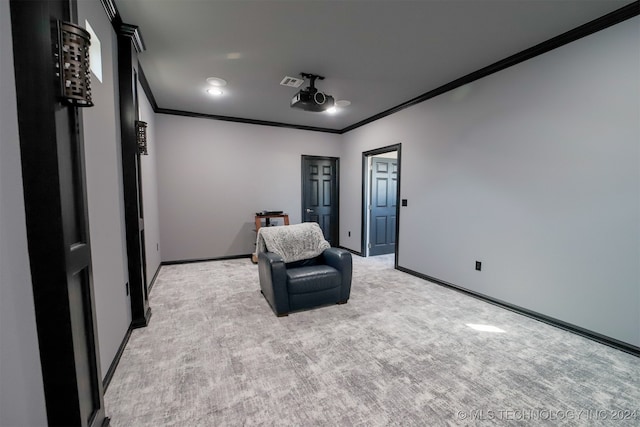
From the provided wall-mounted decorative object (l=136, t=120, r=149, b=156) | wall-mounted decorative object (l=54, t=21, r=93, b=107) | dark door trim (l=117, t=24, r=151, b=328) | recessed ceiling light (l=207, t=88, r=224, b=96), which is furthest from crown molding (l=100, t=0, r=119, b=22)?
recessed ceiling light (l=207, t=88, r=224, b=96)

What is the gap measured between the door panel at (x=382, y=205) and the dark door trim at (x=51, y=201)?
4.61m

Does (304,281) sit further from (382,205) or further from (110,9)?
(382,205)

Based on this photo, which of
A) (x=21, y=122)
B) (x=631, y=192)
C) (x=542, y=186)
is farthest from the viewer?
(x=542, y=186)

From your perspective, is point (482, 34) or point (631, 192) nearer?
point (631, 192)

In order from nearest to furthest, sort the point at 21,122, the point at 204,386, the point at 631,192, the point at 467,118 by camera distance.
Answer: the point at 21,122 < the point at 204,386 < the point at 631,192 < the point at 467,118

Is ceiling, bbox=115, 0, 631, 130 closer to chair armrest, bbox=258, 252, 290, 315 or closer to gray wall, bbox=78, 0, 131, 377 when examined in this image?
gray wall, bbox=78, 0, 131, 377

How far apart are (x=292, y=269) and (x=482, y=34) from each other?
289 centimetres

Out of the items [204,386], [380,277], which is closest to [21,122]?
[204,386]

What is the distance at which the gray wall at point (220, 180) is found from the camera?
4.46m

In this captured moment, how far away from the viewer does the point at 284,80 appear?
3227 millimetres

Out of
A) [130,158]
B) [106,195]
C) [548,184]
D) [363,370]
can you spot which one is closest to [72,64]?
[106,195]

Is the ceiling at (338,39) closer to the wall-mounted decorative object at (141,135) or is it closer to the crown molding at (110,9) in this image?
the crown molding at (110,9)

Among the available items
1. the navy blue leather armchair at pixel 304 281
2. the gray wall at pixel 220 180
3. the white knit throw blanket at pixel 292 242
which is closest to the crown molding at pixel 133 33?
the white knit throw blanket at pixel 292 242

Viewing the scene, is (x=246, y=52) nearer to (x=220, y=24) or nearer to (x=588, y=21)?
(x=220, y=24)
